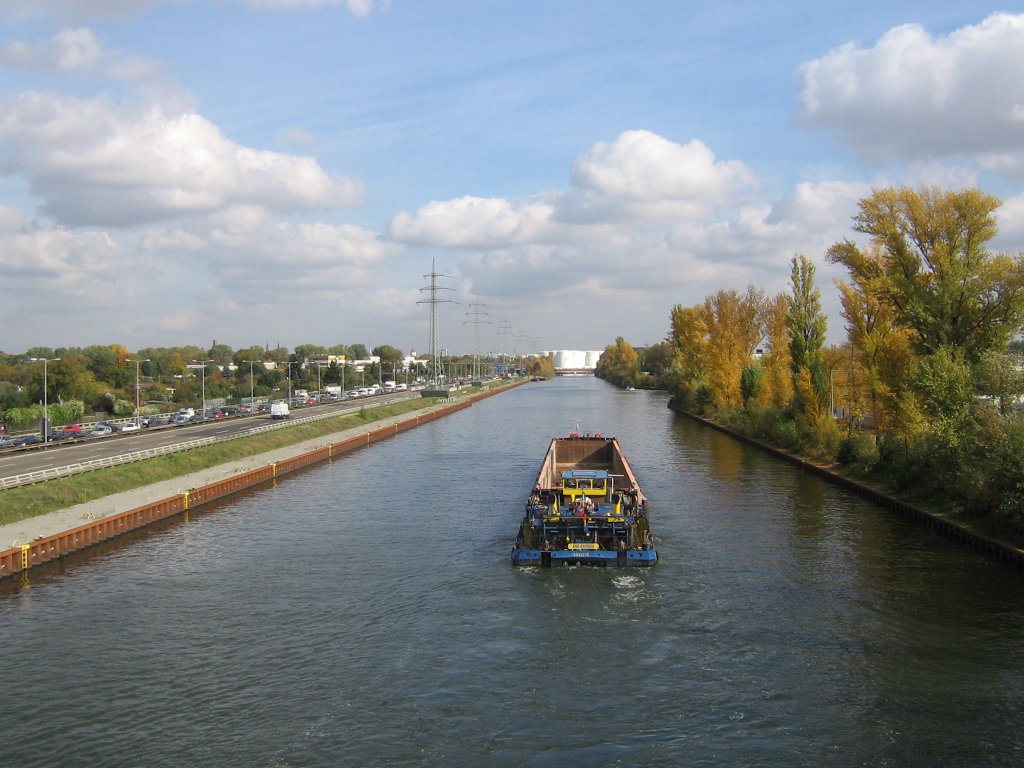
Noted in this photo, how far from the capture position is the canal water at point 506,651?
1575cm

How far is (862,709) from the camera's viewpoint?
1705 centimetres

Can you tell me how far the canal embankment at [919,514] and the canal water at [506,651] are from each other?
63 cm

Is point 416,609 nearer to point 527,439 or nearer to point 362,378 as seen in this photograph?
point 527,439

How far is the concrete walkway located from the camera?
98.7 ft

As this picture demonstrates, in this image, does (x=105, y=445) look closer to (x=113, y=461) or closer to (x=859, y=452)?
(x=113, y=461)

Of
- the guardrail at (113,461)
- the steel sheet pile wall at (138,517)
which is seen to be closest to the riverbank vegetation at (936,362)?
the steel sheet pile wall at (138,517)

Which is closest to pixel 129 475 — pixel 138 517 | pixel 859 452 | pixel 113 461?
pixel 113 461

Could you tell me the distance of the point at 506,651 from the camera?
20266 mm

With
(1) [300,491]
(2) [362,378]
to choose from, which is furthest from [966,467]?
(2) [362,378]

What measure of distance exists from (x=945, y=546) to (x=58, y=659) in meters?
29.1

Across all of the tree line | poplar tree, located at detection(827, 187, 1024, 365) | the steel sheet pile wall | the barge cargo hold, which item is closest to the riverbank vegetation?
poplar tree, located at detection(827, 187, 1024, 365)

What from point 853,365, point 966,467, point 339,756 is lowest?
point 339,756

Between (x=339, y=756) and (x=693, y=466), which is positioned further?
(x=693, y=466)

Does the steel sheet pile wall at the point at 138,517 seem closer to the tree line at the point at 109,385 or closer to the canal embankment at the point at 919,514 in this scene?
the tree line at the point at 109,385
